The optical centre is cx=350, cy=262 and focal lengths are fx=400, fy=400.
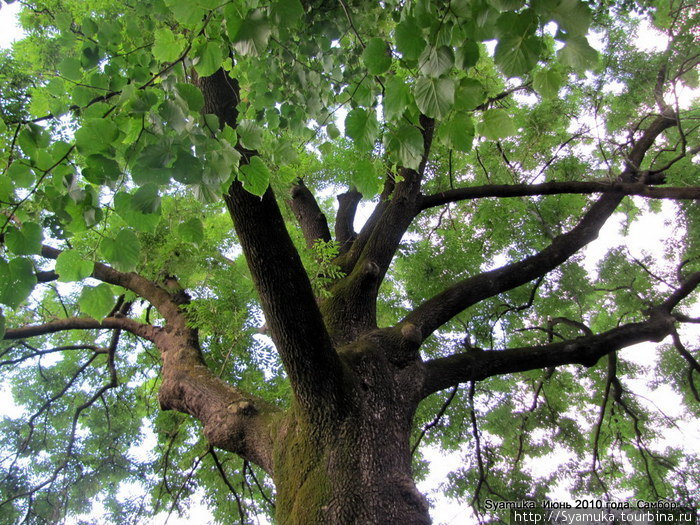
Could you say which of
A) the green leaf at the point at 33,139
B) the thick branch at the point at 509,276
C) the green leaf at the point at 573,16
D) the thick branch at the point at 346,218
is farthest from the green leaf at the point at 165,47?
the thick branch at the point at 346,218

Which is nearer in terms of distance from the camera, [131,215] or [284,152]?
[131,215]

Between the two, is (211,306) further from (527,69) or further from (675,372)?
(675,372)

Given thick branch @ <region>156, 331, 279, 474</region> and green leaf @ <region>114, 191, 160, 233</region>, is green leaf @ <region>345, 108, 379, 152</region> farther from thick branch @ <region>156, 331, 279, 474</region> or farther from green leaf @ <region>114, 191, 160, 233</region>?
thick branch @ <region>156, 331, 279, 474</region>

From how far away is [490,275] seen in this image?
3.49 meters

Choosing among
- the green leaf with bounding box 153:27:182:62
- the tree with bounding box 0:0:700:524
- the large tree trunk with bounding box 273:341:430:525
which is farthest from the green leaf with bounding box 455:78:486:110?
the large tree trunk with bounding box 273:341:430:525

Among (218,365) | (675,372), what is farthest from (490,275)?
(675,372)

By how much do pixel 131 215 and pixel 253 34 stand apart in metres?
0.56

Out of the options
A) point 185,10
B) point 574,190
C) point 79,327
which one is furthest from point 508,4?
point 79,327

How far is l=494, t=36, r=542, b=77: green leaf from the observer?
896 millimetres

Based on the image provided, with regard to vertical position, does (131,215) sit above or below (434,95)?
below

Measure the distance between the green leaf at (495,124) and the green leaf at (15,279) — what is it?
4.07ft

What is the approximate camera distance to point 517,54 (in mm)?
912

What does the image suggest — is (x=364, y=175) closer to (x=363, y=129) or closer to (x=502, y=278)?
(x=363, y=129)

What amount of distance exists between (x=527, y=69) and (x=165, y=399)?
341cm
